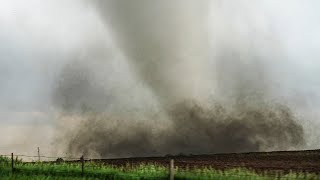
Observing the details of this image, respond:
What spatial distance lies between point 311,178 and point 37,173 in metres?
25.0

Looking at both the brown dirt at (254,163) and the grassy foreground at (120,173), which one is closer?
the grassy foreground at (120,173)

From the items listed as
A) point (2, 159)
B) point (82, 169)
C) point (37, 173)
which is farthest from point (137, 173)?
point (2, 159)

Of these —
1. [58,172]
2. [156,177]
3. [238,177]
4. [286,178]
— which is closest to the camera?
[286,178]

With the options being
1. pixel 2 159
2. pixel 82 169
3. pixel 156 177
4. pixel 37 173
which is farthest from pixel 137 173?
pixel 2 159

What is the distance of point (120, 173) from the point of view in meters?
38.4

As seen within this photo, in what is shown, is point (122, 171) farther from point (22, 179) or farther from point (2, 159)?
point (2, 159)

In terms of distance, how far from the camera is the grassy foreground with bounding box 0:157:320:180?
31.8m

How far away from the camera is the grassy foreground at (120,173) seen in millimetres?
31844

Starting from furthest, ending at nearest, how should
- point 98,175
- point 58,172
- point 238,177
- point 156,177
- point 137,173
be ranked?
1. point 58,172
2. point 98,175
3. point 137,173
4. point 156,177
5. point 238,177

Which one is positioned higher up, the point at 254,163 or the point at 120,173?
the point at 254,163

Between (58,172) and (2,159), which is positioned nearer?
(58,172)

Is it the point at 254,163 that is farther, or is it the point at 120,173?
the point at 254,163

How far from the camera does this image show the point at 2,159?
56594 mm

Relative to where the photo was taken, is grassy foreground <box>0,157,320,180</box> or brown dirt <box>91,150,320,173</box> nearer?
grassy foreground <box>0,157,320,180</box>
